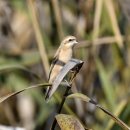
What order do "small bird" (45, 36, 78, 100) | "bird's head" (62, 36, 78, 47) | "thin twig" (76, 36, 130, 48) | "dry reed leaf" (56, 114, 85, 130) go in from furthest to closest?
"thin twig" (76, 36, 130, 48)
"bird's head" (62, 36, 78, 47)
"small bird" (45, 36, 78, 100)
"dry reed leaf" (56, 114, 85, 130)

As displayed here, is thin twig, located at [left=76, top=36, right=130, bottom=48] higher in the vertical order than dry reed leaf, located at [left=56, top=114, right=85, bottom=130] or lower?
lower

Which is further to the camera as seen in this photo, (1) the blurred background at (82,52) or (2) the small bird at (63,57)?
(1) the blurred background at (82,52)

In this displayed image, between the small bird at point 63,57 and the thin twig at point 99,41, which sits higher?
the small bird at point 63,57

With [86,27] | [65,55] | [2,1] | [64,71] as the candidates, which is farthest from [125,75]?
[64,71]

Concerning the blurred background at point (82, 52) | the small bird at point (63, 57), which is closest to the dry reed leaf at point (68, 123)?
the small bird at point (63, 57)

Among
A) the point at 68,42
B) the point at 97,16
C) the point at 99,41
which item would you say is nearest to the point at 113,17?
the point at 97,16

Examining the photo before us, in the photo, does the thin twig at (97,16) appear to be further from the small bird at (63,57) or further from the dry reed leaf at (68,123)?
the dry reed leaf at (68,123)

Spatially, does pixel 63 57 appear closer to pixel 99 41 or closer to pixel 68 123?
pixel 68 123

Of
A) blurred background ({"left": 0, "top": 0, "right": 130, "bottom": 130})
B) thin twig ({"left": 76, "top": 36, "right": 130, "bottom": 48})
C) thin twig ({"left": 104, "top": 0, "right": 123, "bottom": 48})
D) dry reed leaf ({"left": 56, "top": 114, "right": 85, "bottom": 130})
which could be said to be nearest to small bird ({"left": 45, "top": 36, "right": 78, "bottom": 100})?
dry reed leaf ({"left": 56, "top": 114, "right": 85, "bottom": 130})

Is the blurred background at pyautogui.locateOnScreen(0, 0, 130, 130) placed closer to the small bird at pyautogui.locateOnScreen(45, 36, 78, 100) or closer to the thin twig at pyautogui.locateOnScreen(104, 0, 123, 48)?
the thin twig at pyautogui.locateOnScreen(104, 0, 123, 48)

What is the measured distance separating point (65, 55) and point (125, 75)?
3.88 ft

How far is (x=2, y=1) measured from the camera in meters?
2.69

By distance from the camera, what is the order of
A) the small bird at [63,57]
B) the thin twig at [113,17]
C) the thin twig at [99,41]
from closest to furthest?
1. the small bird at [63,57]
2. the thin twig at [113,17]
3. the thin twig at [99,41]

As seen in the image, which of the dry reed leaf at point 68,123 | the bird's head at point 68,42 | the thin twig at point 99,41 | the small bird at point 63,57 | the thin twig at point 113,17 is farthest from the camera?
the thin twig at point 99,41
